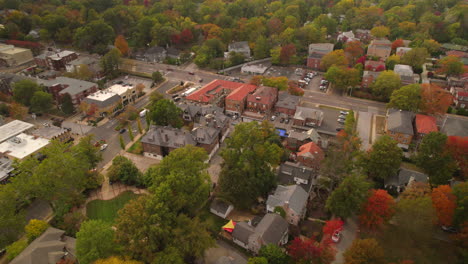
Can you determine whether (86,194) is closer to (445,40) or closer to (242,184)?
(242,184)

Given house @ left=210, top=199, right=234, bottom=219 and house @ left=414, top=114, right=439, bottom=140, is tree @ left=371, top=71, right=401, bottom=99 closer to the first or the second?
house @ left=414, top=114, right=439, bottom=140

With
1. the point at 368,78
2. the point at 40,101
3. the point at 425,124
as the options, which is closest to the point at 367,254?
the point at 425,124

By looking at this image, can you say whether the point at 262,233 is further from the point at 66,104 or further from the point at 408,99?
the point at 66,104

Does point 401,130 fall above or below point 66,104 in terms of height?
above

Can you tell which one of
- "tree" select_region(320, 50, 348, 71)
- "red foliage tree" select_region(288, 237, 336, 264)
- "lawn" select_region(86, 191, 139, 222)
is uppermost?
"tree" select_region(320, 50, 348, 71)

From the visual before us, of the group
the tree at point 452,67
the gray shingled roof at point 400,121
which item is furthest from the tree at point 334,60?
the tree at point 452,67

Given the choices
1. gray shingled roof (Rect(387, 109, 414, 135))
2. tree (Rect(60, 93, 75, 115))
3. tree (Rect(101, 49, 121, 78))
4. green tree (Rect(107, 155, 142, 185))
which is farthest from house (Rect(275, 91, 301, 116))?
tree (Rect(101, 49, 121, 78))
